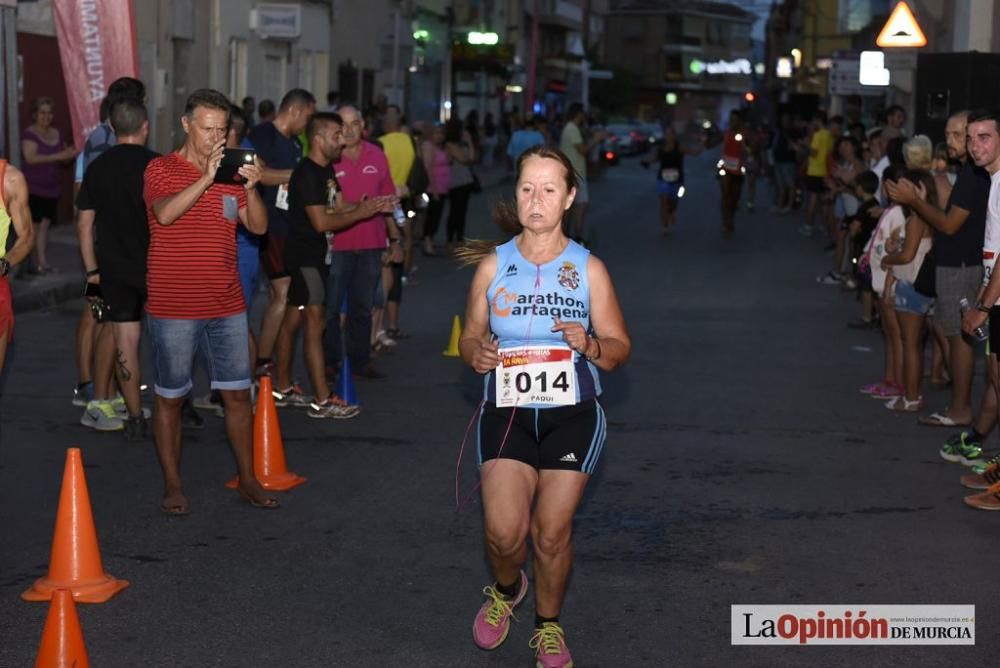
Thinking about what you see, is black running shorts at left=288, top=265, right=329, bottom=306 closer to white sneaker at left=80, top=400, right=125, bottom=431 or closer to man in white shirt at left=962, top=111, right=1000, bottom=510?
white sneaker at left=80, top=400, right=125, bottom=431

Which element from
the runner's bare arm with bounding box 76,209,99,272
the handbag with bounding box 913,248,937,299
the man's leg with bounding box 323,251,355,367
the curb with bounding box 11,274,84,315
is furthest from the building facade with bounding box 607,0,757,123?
the runner's bare arm with bounding box 76,209,99,272

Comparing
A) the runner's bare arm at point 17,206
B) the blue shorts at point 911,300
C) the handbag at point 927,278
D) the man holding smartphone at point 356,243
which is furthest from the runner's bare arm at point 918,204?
the runner's bare arm at point 17,206

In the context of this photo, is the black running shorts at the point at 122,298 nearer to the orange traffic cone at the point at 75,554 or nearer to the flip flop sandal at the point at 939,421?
the orange traffic cone at the point at 75,554

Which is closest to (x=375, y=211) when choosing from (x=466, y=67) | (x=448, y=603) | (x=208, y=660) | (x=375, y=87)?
(x=448, y=603)

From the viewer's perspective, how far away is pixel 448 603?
21.2 feet

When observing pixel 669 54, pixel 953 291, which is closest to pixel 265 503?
pixel 953 291

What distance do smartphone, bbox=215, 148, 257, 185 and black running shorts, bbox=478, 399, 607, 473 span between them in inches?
97.0

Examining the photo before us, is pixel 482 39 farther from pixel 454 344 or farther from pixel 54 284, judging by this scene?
pixel 454 344

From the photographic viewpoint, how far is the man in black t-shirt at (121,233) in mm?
9148

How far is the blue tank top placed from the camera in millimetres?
5555

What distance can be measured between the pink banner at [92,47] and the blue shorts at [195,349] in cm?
1008

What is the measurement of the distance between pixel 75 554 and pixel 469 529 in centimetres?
195

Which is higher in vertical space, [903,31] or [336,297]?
[903,31]

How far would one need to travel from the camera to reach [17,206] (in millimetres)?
7219
